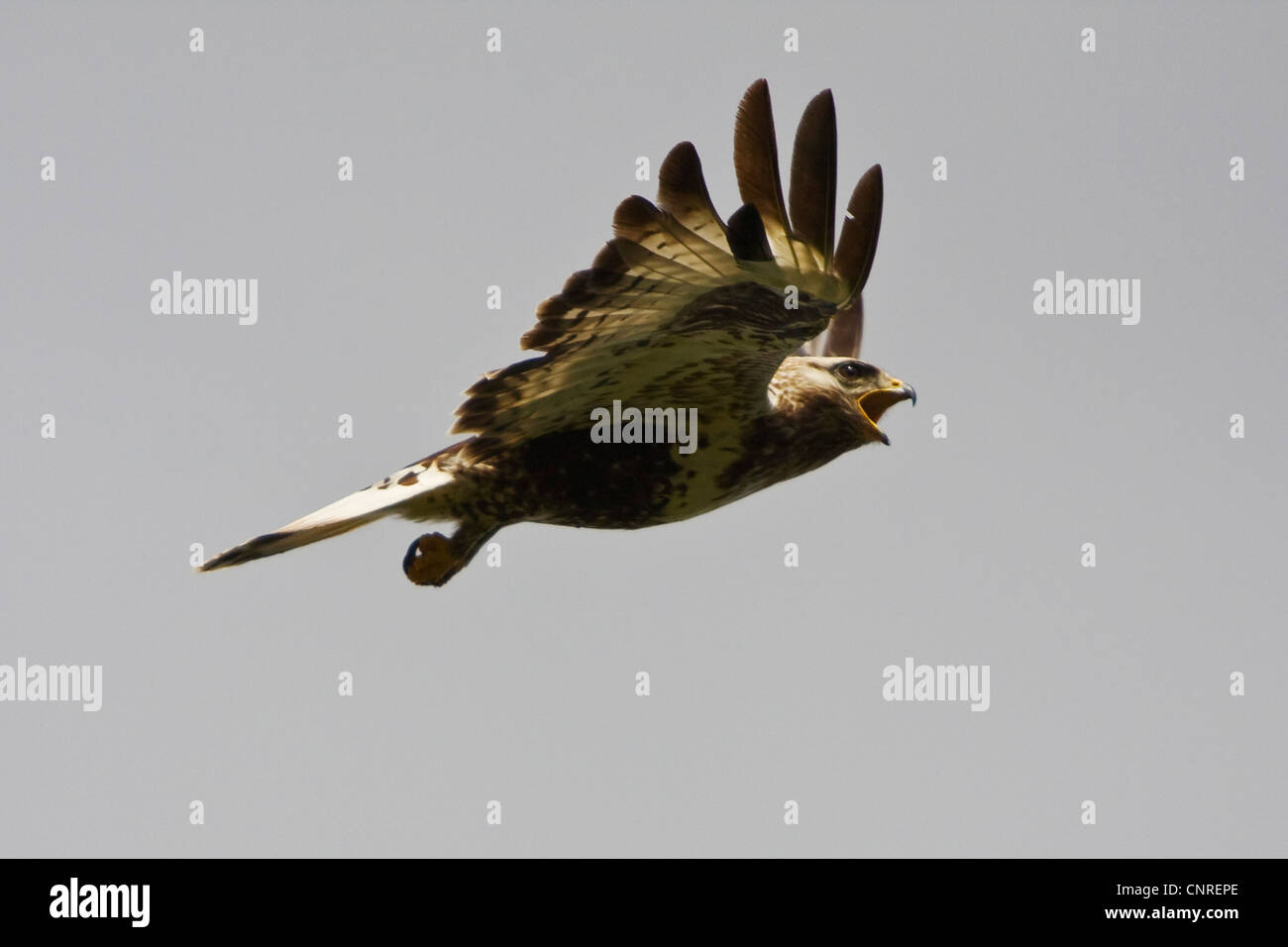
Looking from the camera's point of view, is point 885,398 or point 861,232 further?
point 885,398

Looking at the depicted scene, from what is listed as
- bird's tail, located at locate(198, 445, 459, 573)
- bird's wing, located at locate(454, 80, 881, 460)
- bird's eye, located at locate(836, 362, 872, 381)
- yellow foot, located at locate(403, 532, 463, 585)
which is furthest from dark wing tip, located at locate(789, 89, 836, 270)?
yellow foot, located at locate(403, 532, 463, 585)

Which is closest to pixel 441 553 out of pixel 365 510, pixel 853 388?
pixel 365 510

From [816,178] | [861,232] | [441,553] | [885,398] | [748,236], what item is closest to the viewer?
[748,236]

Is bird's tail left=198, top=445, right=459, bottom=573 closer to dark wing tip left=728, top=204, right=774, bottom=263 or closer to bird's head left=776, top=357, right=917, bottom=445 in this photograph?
bird's head left=776, top=357, right=917, bottom=445

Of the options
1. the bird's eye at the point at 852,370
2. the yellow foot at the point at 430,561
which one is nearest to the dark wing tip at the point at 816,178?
the bird's eye at the point at 852,370

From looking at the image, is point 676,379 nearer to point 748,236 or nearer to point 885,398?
point 748,236

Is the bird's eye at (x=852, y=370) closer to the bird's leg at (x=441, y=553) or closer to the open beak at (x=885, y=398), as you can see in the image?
the open beak at (x=885, y=398)
